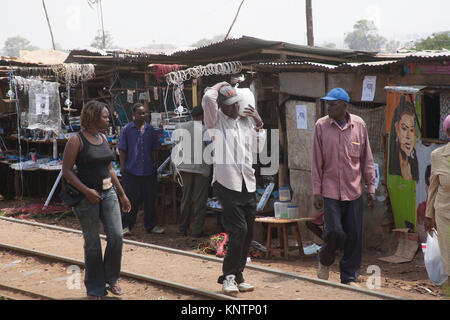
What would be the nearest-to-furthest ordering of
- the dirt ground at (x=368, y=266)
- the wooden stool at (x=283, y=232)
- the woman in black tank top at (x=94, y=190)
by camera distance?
1. the woman in black tank top at (x=94, y=190)
2. the dirt ground at (x=368, y=266)
3. the wooden stool at (x=283, y=232)

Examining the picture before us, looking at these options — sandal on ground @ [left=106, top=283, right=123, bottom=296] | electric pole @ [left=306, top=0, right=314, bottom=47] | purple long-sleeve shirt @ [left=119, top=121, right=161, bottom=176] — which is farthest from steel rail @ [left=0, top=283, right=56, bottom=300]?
electric pole @ [left=306, top=0, right=314, bottom=47]

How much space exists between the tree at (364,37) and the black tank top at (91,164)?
11791 centimetres

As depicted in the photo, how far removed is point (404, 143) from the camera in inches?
324

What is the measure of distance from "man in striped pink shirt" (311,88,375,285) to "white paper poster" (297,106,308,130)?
2817mm

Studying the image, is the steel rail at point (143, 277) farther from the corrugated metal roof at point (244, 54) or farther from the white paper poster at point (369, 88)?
the corrugated metal roof at point (244, 54)

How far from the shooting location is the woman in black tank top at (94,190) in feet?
18.1

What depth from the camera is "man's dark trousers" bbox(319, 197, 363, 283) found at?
249 inches

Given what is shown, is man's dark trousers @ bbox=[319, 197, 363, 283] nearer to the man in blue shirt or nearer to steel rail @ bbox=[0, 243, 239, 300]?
steel rail @ bbox=[0, 243, 239, 300]

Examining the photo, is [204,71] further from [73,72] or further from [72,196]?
[72,196]

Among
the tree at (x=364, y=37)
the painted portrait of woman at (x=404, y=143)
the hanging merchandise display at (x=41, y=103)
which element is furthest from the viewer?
the tree at (x=364, y=37)

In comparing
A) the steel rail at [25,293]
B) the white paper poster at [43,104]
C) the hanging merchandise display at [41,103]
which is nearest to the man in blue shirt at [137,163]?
the hanging merchandise display at [41,103]

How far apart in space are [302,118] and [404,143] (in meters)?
1.73

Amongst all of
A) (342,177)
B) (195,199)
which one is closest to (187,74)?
(195,199)

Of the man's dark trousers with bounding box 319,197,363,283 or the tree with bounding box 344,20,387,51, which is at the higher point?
the tree with bounding box 344,20,387,51
